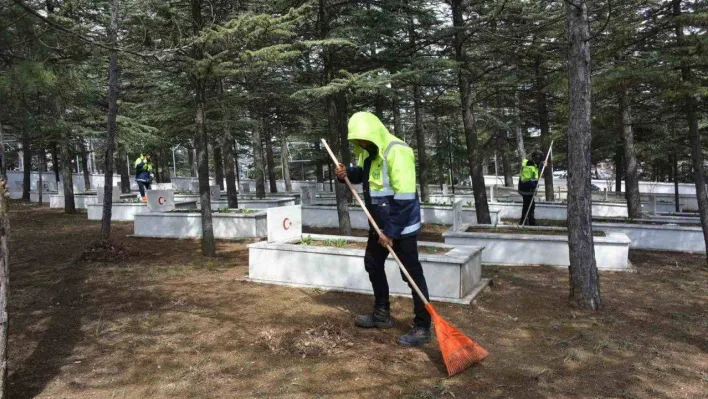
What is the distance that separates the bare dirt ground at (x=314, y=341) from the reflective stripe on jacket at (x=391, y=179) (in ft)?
3.75

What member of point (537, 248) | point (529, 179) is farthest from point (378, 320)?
point (529, 179)

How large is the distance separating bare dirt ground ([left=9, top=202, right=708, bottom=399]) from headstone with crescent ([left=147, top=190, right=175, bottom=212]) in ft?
16.5

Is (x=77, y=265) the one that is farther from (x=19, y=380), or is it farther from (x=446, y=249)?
(x=446, y=249)

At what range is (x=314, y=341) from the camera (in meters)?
4.54

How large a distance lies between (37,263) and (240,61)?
4.96 m

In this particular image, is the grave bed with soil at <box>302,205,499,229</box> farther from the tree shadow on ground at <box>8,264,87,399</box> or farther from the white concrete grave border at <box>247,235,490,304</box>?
the tree shadow on ground at <box>8,264,87,399</box>

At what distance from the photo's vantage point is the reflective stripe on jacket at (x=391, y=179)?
14.6 feet

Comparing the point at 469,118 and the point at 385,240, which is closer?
the point at 385,240

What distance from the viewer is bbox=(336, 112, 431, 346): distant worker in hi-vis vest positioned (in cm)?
447

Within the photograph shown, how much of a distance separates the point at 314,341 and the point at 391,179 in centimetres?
166

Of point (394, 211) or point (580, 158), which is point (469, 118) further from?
point (394, 211)

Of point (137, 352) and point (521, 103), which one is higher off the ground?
point (521, 103)

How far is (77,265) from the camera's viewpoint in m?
8.22

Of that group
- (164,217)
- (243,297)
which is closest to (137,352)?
(243,297)
